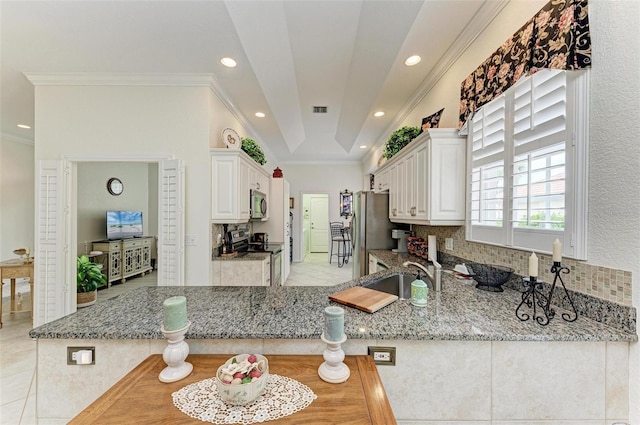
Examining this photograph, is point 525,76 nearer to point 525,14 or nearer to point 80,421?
point 525,14

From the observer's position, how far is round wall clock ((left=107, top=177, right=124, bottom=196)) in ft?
17.1

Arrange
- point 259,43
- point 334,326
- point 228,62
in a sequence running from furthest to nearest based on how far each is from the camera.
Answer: point 228,62 < point 259,43 < point 334,326

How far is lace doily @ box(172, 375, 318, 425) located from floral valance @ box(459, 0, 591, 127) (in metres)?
1.87

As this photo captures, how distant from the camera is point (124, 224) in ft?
17.2

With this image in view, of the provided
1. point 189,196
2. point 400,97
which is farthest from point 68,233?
point 400,97

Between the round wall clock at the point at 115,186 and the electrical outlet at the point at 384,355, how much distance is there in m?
6.32

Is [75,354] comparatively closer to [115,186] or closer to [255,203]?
[255,203]

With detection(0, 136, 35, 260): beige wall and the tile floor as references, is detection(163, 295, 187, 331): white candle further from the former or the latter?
detection(0, 136, 35, 260): beige wall

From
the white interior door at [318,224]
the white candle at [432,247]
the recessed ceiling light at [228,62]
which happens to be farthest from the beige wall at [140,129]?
the white interior door at [318,224]

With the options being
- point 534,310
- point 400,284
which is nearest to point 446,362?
point 534,310

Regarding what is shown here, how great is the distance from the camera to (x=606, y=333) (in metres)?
1.02

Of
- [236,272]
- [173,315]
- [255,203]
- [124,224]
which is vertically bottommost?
[236,272]

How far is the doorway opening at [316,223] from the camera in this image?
347 inches

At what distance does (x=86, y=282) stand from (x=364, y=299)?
14.0 ft
